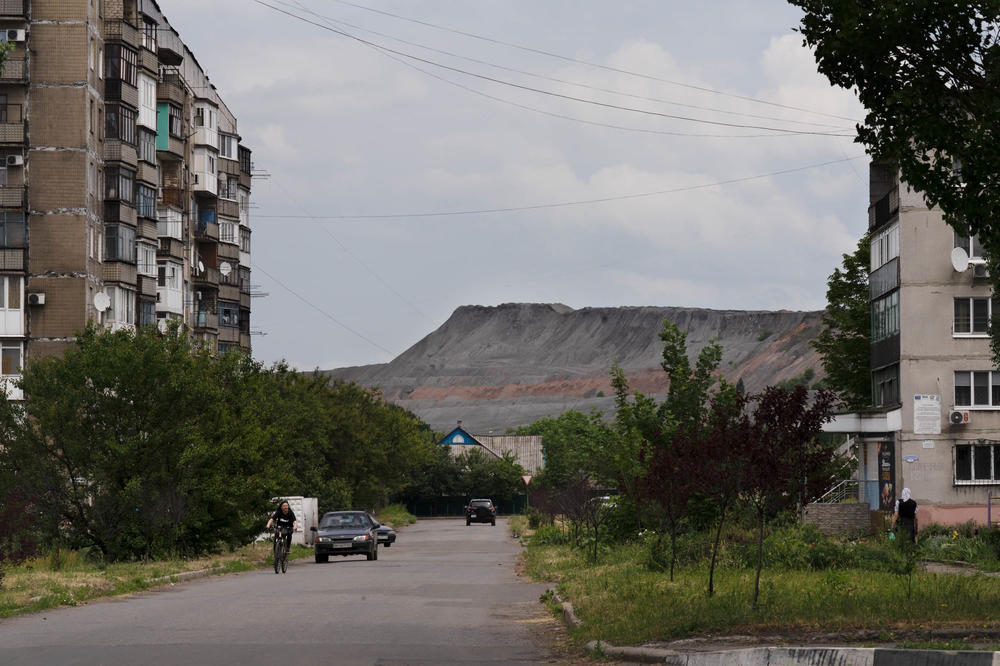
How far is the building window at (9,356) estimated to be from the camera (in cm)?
6000

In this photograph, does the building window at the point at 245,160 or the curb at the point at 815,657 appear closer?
the curb at the point at 815,657

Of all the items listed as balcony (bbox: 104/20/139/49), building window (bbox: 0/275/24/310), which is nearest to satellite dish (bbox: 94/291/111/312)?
building window (bbox: 0/275/24/310)

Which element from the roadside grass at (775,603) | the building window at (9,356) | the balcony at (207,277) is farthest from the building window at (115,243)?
the roadside grass at (775,603)

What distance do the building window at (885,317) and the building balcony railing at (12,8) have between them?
1445 inches

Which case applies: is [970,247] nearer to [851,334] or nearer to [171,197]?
[851,334]

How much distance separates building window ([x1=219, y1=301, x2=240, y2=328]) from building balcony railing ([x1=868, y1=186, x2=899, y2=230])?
45.1 meters

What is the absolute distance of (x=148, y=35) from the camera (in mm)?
71625

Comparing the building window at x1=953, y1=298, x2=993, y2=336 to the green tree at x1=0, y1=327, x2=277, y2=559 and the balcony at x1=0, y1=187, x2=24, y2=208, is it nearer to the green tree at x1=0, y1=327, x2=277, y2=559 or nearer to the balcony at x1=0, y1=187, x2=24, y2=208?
the green tree at x1=0, y1=327, x2=277, y2=559

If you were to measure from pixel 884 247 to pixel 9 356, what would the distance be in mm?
35314

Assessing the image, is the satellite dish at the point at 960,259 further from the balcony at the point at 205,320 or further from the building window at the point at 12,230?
the balcony at the point at 205,320

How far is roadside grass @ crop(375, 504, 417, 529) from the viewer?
99375 mm

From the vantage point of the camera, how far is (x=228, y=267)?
293 feet

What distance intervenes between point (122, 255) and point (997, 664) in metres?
58.1

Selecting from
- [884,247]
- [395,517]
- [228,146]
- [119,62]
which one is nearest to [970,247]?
[884,247]
